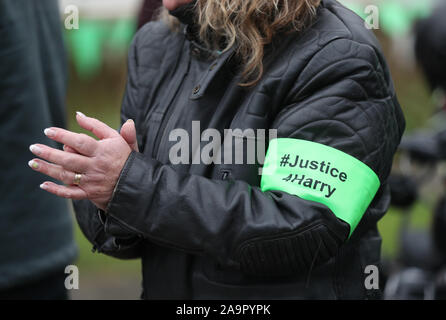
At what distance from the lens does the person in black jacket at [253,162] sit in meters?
1.42

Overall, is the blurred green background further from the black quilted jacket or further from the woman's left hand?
the woman's left hand

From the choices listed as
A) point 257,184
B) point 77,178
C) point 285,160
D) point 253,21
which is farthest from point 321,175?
point 77,178

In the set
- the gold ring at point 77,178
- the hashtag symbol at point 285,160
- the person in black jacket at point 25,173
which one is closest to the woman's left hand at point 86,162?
the gold ring at point 77,178

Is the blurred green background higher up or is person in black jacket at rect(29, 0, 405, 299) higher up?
person in black jacket at rect(29, 0, 405, 299)

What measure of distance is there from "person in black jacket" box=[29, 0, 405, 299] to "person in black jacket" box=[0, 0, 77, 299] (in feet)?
1.12

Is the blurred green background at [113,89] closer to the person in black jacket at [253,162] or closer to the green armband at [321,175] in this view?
the person in black jacket at [253,162]

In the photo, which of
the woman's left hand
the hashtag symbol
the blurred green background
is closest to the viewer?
the woman's left hand

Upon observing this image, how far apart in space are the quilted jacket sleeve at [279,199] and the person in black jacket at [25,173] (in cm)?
62

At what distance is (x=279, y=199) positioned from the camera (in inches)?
56.8

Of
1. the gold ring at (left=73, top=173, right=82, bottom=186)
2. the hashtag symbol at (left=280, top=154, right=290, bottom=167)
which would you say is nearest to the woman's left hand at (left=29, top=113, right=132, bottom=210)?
the gold ring at (left=73, top=173, right=82, bottom=186)

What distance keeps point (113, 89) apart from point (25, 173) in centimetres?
675

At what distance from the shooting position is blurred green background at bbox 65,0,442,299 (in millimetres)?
5301

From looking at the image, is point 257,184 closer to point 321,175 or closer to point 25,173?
point 321,175
